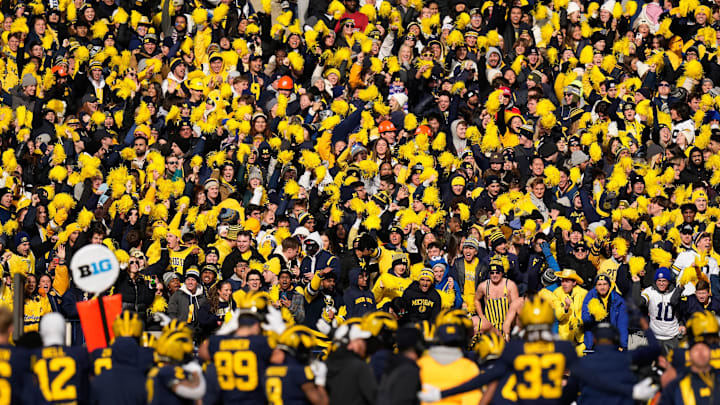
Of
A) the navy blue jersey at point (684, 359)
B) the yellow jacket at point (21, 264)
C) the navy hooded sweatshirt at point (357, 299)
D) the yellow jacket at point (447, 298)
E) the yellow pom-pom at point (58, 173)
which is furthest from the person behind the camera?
the yellow pom-pom at point (58, 173)

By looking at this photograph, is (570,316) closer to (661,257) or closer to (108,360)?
(661,257)

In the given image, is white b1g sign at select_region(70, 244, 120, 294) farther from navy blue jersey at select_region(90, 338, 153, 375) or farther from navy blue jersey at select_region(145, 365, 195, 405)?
navy blue jersey at select_region(145, 365, 195, 405)

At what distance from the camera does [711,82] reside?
19.7m

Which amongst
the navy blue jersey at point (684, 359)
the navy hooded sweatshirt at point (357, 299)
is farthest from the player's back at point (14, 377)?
the navy blue jersey at point (684, 359)

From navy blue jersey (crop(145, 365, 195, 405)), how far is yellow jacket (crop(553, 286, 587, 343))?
5.88 metres

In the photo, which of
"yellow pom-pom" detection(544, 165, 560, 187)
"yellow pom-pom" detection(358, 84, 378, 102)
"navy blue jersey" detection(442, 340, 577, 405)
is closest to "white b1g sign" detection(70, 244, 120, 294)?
"navy blue jersey" detection(442, 340, 577, 405)

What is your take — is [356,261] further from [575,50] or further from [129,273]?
[575,50]

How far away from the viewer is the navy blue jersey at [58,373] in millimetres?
10664

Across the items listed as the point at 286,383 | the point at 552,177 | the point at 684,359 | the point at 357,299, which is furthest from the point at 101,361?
the point at 552,177

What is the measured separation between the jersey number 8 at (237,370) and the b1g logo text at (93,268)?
249 cm

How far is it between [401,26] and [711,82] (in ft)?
16.7

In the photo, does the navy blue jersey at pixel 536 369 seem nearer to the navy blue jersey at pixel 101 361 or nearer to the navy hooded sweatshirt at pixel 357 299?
the navy blue jersey at pixel 101 361

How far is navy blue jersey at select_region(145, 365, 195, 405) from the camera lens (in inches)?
411

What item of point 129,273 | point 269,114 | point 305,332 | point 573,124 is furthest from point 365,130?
point 305,332
